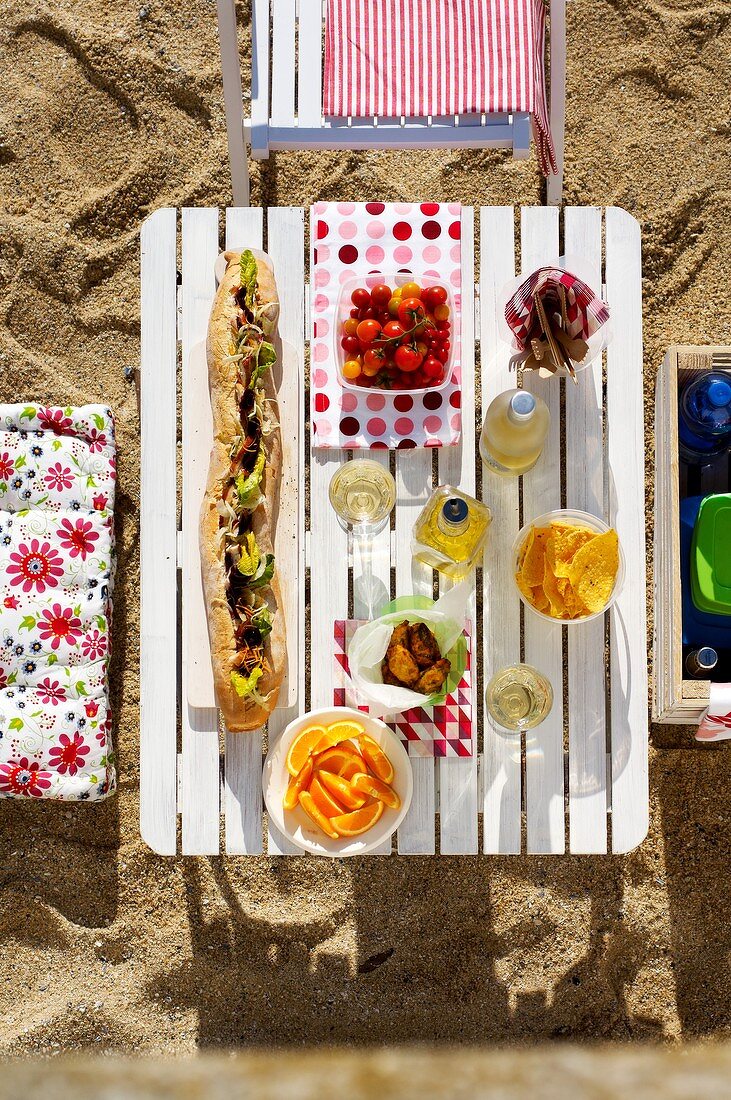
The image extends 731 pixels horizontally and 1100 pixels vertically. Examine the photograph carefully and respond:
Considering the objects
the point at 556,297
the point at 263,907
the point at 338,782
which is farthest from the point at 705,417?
the point at 263,907

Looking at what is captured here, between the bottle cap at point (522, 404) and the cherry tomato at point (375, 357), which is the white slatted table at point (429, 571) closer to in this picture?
the cherry tomato at point (375, 357)

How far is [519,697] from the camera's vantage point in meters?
1.91

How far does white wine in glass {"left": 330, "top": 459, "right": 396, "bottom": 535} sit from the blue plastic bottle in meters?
0.78

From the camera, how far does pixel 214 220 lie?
204 centimetres

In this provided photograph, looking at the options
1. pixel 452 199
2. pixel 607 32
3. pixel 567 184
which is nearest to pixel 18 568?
pixel 452 199

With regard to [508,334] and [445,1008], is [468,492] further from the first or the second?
[445,1008]

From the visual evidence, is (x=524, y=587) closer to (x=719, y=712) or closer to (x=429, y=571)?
(x=429, y=571)

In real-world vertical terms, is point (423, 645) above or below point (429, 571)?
below

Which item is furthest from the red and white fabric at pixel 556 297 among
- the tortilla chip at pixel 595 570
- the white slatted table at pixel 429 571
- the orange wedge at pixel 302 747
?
the orange wedge at pixel 302 747

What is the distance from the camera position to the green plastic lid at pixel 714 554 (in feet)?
6.91

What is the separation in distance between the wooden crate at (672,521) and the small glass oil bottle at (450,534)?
549mm

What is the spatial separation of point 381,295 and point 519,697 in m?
0.90

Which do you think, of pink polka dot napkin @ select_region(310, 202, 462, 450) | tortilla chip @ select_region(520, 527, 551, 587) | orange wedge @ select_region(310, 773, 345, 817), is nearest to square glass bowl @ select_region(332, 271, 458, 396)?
pink polka dot napkin @ select_region(310, 202, 462, 450)

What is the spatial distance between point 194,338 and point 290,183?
111 cm
